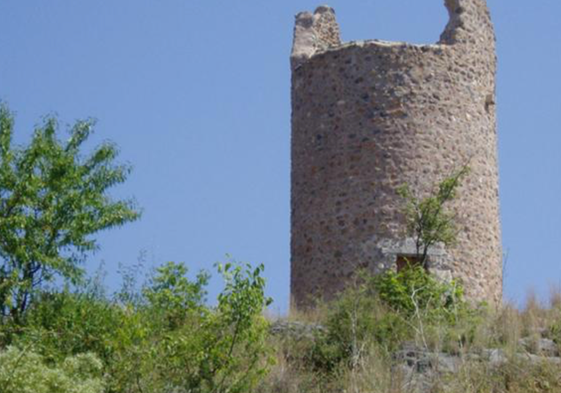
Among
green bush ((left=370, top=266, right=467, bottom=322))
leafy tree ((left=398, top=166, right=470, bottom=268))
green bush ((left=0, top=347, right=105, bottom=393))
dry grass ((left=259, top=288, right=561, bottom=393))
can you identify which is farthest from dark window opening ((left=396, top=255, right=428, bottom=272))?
green bush ((left=0, top=347, right=105, bottom=393))

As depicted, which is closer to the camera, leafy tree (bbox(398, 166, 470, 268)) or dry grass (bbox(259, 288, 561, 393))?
dry grass (bbox(259, 288, 561, 393))

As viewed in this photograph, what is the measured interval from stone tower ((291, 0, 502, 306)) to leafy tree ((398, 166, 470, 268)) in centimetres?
19

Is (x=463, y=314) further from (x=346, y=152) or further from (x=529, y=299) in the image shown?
(x=346, y=152)

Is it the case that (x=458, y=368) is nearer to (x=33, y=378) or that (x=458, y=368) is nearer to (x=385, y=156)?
(x=33, y=378)

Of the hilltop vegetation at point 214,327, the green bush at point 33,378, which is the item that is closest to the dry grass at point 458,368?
the hilltop vegetation at point 214,327

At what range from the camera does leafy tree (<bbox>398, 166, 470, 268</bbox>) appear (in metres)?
18.0

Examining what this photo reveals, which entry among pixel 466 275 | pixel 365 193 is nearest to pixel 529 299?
pixel 466 275

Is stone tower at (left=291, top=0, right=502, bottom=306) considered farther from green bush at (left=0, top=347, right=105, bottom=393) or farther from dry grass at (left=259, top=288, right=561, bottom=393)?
green bush at (left=0, top=347, right=105, bottom=393)

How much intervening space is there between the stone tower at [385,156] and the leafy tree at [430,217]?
0.19 metres

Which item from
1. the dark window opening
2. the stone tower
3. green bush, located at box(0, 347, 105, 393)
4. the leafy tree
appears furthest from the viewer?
the stone tower

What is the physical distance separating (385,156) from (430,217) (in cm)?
127

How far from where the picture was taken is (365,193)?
18656 millimetres

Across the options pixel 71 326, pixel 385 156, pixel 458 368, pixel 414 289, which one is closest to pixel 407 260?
pixel 414 289

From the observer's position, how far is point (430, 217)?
1808 cm
